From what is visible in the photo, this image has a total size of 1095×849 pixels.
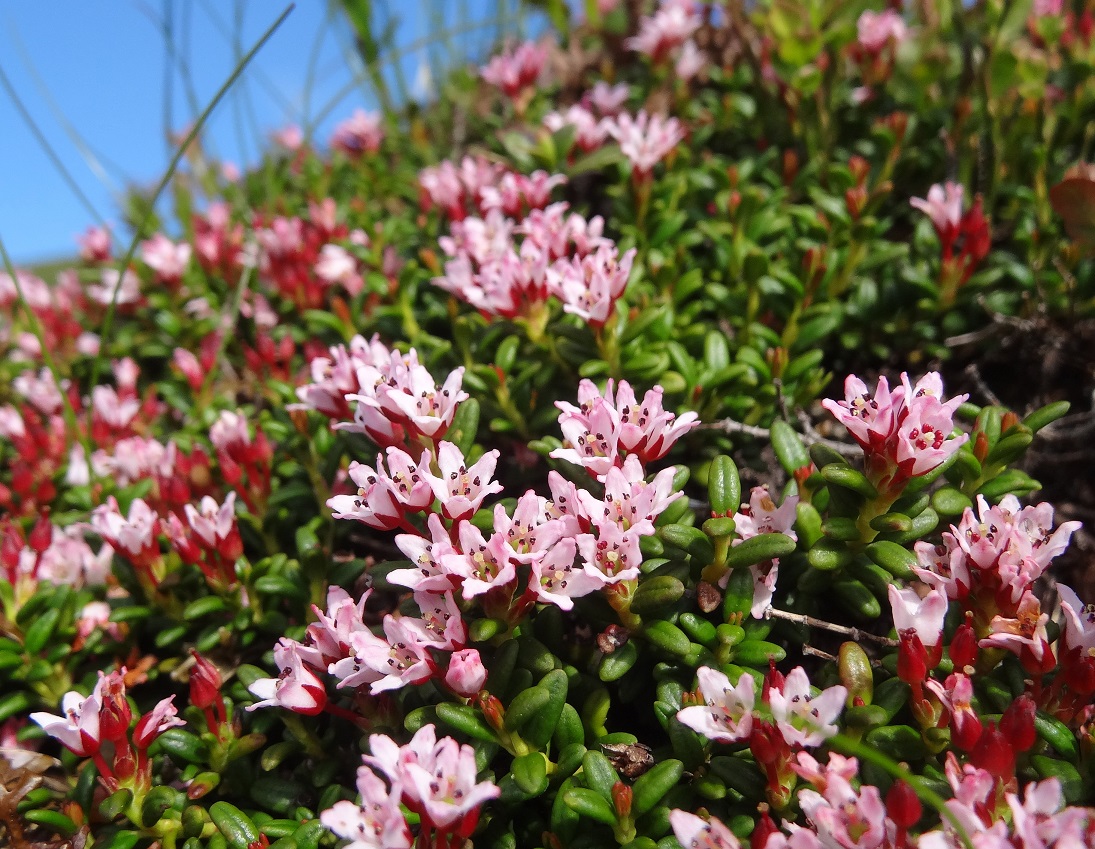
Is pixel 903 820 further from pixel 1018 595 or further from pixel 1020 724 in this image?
pixel 1018 595

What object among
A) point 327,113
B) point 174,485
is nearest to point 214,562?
point 174,485

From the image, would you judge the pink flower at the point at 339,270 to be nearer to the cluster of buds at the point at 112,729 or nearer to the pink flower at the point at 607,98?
the pink flower at the point at 607,98

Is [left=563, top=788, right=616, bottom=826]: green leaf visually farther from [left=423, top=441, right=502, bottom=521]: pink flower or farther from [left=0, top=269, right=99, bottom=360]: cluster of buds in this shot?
[left=0, top=269, right=99, bottom=360]: cluster of buds

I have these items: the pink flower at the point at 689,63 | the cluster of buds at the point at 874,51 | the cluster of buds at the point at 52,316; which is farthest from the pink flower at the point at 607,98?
the cluster of buds at the point at 52,316

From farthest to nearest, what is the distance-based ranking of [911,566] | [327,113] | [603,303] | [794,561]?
[327,113] < [603,303] < [794,561] < [911,566]

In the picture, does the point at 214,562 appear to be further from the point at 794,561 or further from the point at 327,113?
the point at 327,113

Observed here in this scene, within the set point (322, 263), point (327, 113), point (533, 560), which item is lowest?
point (533, 560)

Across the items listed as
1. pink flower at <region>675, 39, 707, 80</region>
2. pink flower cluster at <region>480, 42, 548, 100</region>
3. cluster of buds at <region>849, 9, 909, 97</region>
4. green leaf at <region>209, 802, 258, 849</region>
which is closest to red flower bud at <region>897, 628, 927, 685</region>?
green leaf at <region>209, 802, 258, 849</region>
